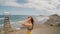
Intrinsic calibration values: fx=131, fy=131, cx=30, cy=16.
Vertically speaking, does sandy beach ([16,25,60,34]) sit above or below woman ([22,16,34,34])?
below

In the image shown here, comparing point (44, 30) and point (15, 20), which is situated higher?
point (15, 20)

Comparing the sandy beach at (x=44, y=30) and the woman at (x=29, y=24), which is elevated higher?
the woman at (x=29, y=24)

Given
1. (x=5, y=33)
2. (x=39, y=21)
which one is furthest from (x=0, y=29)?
(x=39, y=21)

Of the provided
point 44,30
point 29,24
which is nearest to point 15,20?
point 29,24

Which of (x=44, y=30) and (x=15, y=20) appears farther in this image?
(x=44, y=30)

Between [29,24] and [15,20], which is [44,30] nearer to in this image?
[29,24]

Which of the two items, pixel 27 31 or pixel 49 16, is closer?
pixel 27 31

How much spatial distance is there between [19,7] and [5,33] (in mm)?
430

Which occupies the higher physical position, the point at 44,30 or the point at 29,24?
the point at 29,24

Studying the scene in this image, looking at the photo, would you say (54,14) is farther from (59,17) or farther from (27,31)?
(27,31)

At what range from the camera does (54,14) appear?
6.64 feet

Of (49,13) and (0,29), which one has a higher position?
(49,13)

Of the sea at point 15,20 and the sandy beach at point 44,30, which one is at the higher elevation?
the sea at point 15,20

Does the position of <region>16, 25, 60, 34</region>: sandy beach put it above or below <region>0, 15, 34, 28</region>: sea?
below
